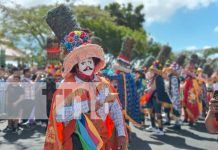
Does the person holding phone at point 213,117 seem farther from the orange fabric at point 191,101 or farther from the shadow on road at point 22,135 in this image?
the orange fabric at point 191,101

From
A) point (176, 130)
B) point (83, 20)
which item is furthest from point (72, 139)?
point (83, 20)

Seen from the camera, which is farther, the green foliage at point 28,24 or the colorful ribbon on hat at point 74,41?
the green foliage at point 28,24

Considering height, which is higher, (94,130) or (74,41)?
(74,41)

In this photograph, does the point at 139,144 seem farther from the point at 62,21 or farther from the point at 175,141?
the point at 62,21

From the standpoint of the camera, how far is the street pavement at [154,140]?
8.00 metres

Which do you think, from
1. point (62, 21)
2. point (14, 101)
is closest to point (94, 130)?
point (62, 21)

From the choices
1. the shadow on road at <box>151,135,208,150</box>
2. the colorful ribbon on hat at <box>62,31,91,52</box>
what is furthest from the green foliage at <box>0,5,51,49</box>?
the colorful ribbon on hat at <box>62,31,91,52</box>

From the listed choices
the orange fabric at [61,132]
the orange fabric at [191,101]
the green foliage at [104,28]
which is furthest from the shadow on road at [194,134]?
the green foliage at [104,28]

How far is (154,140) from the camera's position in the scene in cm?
869

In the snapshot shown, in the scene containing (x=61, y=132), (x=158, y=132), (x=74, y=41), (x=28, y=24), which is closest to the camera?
(x=61, y=132)

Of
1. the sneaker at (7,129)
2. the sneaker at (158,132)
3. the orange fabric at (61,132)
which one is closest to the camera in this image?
the orange fabric at (61,132)

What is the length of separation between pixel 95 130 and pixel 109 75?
12.5ft

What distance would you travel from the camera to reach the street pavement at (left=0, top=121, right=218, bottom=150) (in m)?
8.00

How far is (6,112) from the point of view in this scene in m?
10.6
